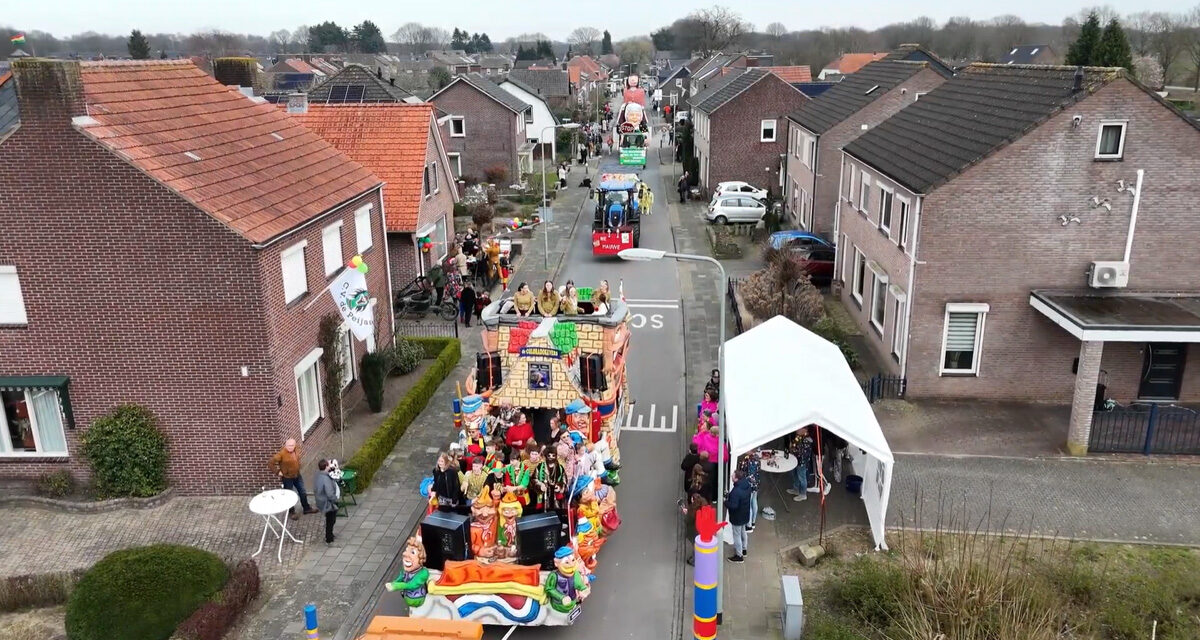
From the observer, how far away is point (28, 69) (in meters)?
14.0

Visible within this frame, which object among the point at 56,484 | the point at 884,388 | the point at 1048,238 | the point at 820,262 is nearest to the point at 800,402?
the point at 884,388

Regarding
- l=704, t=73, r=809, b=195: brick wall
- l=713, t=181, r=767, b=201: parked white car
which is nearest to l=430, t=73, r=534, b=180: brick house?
l=704, t=73, r=809, b=195: brick wall

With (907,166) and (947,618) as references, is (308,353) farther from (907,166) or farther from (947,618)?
(907,166)

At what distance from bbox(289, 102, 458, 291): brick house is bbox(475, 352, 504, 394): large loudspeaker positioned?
11513 millimetres

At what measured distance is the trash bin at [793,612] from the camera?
464 inches

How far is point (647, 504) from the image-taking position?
16.0 metres

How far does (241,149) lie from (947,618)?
15.7m

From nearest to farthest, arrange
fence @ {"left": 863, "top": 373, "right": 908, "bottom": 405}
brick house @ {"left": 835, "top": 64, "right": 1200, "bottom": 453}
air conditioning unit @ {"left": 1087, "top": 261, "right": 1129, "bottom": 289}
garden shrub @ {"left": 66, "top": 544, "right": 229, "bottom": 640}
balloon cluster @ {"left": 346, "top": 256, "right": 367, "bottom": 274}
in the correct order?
garden shrub @ {"left": 66, "top": 544, "right": 229, "bottom": 640}
balloon cluster @ {"left": 346, "top": 256, "right": 367, "bottom": 274}
brick house @ {"left": 835, "top": 64, "right": 1200, "bottom": 453}
air conditioning unit @ {"left": 1087, "top": 261, "right": 1129, "bottom": 289}
fence @ {"left": 863, "top": 373, "right": 908, "bottom": 405}

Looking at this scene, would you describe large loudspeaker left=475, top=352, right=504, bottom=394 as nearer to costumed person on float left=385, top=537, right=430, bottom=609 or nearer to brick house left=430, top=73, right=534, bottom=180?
costumed person on float left=385, top=537, right=430, bottom=609

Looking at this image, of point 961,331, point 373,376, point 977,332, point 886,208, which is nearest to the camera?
point 373,376

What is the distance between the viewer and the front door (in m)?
19.0

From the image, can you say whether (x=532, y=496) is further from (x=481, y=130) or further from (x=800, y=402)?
(x=481, y=130)

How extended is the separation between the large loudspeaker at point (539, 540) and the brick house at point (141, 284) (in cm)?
599

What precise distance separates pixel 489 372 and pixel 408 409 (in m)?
3.41
